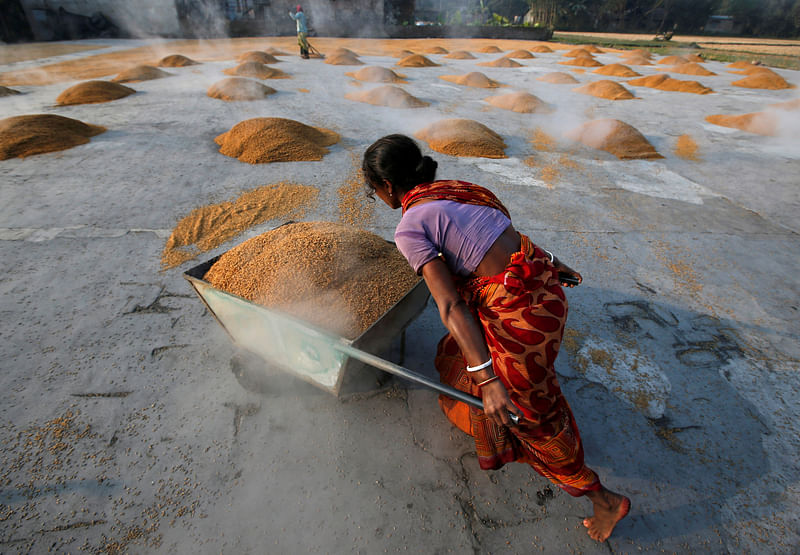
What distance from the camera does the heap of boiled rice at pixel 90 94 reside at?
767 centimetres

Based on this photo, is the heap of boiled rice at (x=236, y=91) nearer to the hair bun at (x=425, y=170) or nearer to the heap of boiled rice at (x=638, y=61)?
the hair bun at (x=425, y=170)

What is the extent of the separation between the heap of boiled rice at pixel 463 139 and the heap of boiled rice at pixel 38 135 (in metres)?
5.27

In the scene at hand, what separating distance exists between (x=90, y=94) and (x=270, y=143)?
5625mm

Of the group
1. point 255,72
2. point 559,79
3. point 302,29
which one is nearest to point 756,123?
point 559,79

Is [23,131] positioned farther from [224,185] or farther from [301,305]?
[301,305]

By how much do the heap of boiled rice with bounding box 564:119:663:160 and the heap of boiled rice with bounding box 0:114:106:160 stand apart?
26.3 feet

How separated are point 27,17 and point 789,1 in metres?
52.3

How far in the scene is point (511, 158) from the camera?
5.75m

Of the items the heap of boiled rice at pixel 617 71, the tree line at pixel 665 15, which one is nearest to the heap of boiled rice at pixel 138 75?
the heap of boiled rice at pixel 617 71

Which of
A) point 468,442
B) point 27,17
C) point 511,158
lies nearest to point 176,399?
point 468,442

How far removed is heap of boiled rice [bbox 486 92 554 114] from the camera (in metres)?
8.28

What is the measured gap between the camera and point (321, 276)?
76.5 inches

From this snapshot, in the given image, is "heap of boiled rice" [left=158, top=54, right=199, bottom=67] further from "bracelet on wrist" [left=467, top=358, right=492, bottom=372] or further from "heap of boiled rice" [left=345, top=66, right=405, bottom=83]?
"bracelet on wrist" [left=467, top=358, right=492, bottom=372]

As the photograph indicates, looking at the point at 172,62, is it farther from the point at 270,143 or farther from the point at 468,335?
the point at 468,335
